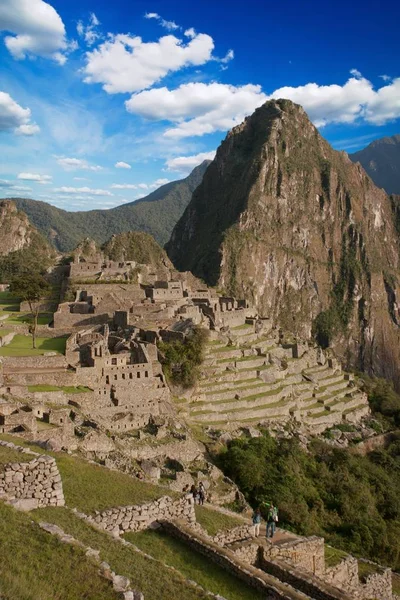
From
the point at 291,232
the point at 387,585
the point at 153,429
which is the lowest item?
the point at 387,585

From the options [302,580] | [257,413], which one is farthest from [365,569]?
[257,413]

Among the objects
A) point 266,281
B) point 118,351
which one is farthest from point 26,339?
point 266,281

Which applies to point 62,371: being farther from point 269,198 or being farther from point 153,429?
point 269,198


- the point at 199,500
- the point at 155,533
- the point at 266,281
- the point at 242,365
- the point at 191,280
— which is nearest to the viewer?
the point at 155,533

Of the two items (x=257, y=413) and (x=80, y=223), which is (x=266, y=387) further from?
(x=80, y=223)

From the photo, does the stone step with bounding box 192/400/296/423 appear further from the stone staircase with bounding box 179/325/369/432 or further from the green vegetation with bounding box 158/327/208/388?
the green vegetation with bounding box 158/327/208/388

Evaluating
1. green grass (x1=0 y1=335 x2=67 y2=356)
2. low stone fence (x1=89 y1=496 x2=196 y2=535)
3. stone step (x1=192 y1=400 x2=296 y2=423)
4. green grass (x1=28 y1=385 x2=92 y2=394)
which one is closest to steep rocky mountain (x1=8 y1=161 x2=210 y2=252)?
stone step (x1=192 y1=400 x2=296 y2=423)
